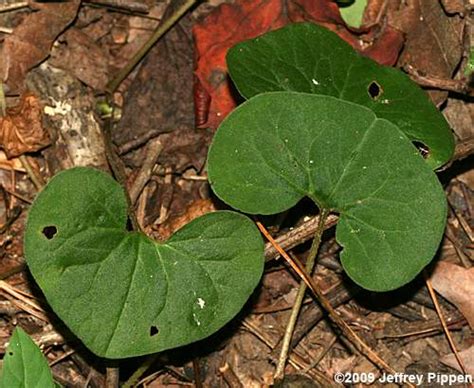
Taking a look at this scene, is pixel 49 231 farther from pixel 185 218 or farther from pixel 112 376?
pixel 185 218

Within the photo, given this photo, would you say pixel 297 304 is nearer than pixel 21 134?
Yes

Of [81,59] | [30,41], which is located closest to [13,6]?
[30,41]

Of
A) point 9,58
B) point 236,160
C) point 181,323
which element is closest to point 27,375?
point 181,323

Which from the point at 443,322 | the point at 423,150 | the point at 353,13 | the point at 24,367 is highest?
the point at 353,13

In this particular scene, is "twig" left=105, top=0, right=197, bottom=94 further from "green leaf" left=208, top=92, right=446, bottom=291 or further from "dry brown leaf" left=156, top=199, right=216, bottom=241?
"green leaf" left=208, top=92, right=446, bottom=291

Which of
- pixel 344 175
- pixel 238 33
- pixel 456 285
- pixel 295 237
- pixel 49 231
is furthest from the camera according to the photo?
pixel 238 33

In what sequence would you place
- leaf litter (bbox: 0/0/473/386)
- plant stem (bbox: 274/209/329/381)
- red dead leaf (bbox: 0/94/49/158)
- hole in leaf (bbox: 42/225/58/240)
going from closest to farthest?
hole in leaf (bbox: 42/225/58/240), plant stem (bbox: 274/209/329/381), leaf litter (bbox: 0/0/473/386), red dead leaf (bbox: 0/94/49/158)

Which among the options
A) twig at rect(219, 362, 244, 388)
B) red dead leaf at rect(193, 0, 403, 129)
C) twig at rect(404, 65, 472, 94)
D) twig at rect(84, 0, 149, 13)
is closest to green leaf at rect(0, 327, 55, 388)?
twig at rect(219, 362, 244, 388)
